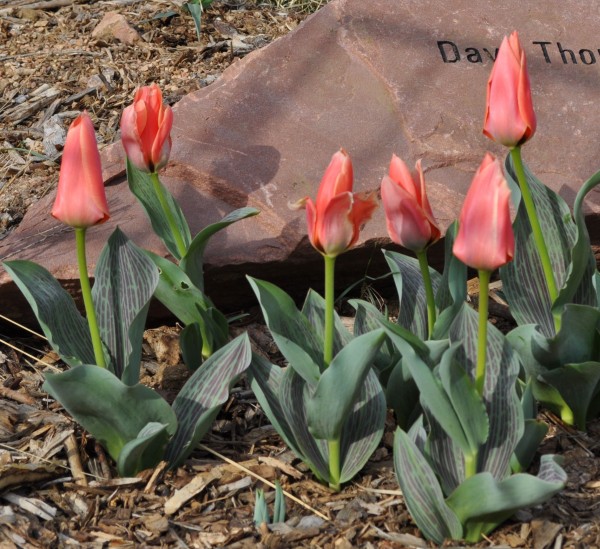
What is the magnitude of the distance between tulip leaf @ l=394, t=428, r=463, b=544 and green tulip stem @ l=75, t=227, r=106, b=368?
0.71m

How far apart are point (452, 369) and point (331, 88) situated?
1.55 meters

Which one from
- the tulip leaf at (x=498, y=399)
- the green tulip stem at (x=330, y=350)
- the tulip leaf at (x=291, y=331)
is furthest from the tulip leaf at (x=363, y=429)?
the tulip leaf at (x=498, y=399)

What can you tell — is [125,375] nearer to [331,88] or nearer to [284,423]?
[284,423]

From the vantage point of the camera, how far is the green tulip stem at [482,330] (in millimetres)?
1672

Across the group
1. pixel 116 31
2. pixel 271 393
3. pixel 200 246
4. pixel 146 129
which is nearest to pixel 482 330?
pixel 271 393

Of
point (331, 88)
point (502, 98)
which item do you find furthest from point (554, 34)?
point (502, 98)

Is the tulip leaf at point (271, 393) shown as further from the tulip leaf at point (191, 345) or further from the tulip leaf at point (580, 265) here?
the tulip leaf at point (580, 265)

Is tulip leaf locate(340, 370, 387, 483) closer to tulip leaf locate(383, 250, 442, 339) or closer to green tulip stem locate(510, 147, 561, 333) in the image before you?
tulip leaf locate(383, 250, 442, 339)

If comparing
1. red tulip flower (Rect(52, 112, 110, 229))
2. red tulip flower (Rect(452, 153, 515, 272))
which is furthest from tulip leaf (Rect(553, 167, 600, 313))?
red tulip flower (Rect(52, 112, 110, 229))

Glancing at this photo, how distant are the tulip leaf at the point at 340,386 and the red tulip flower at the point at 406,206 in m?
0.21

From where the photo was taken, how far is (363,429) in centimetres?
211

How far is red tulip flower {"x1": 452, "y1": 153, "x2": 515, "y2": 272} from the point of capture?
60.6 inches

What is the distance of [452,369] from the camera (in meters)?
1.75

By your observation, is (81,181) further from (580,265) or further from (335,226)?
(580,265)
